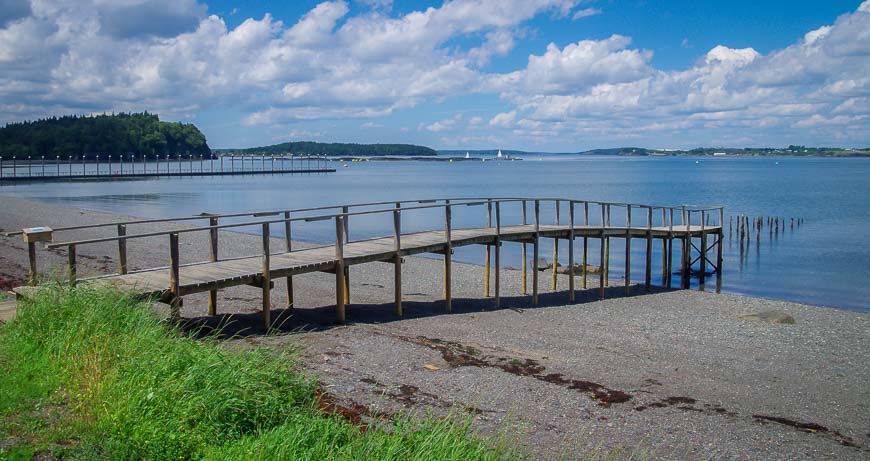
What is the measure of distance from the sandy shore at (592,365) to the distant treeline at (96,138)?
138311mm

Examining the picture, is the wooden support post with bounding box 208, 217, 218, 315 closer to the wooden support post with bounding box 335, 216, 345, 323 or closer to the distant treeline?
the wooden support post with bounding box 335, 216, 345, 323

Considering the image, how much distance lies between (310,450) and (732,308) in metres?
17.4

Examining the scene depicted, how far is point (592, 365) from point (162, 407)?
26.8 feet

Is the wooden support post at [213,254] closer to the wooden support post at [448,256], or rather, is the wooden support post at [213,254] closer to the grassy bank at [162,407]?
the grassy bank at [162,407]

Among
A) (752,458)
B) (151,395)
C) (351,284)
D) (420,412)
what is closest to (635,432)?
(752,458)

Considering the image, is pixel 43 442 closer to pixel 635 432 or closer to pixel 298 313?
pixel 635 432

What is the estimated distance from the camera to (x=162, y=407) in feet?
21.6

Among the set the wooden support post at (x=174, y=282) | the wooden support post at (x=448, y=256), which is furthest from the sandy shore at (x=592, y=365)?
the wooden support post at (x=174, y=282)

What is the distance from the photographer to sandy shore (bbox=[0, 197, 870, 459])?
9.25m

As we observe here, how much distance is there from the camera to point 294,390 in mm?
7730

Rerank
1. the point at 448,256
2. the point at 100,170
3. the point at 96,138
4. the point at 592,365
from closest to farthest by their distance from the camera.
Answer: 1. the point at 592,365
2. the point at 448,256
3. the point at 100,170
4. the point at 96,138

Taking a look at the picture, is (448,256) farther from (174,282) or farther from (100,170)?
(100,170)

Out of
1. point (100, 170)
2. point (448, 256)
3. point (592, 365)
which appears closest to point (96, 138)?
point (100, 170)

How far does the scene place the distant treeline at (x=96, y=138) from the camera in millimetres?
142500
